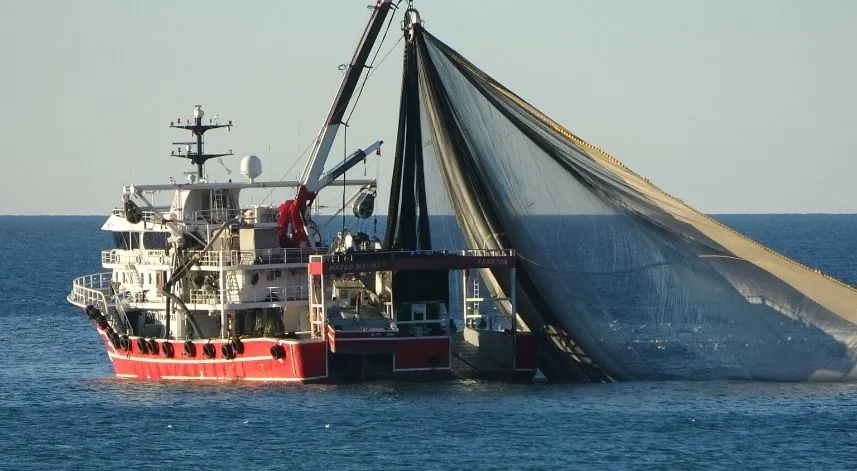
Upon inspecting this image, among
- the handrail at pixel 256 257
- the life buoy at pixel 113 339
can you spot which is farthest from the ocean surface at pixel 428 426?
the handrail at pixel 256 257

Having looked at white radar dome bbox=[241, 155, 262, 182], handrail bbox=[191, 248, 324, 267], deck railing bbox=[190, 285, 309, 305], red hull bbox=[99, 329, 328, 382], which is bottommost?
red hull bbox=[99, 329, 328, 382]

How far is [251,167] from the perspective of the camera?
70.8 metres

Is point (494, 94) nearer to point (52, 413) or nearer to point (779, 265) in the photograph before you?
point (779, 265)

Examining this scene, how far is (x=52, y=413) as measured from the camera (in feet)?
195

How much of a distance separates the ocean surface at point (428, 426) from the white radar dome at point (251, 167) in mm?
10305

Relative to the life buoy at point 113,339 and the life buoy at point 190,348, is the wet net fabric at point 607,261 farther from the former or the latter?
the life buoy at point 113,339

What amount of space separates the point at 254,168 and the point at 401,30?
10222 mm

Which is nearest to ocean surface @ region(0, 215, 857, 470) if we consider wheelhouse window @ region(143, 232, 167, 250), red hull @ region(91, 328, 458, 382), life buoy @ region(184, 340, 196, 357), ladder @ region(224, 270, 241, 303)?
red hull @ region(91, 328, 458, 382)

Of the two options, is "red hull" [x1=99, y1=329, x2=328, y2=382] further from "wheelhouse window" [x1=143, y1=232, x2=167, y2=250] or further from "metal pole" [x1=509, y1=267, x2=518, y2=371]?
"metal pole" [x1=509, y1=267, x2=518, y2=371]

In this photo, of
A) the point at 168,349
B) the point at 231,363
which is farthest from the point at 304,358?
the point at 168,349

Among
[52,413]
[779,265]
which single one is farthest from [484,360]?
[52,413]

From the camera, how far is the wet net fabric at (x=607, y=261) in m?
59.2

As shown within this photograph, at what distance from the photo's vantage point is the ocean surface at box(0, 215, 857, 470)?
49.6 m

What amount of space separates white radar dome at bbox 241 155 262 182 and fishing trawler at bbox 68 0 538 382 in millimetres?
61
